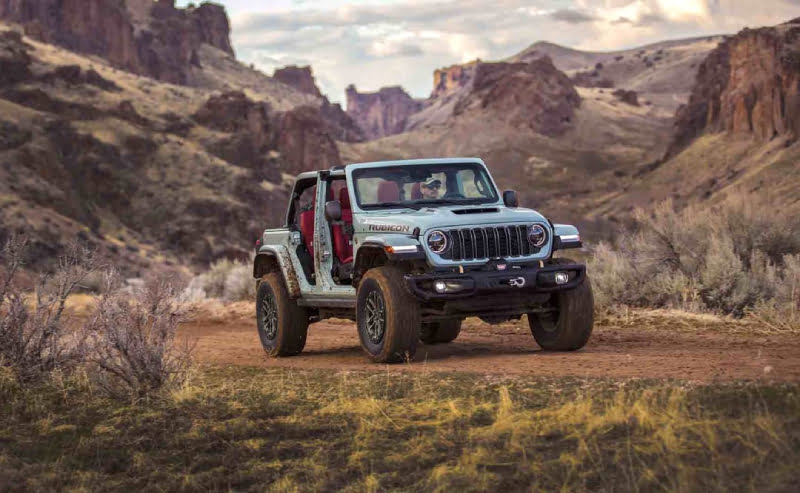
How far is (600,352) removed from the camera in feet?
34.5

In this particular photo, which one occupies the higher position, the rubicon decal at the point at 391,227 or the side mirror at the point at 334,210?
the side mirror at the point at 334,210

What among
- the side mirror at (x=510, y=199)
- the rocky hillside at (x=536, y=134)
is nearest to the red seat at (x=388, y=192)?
the side mirror at (x=510, y=199)

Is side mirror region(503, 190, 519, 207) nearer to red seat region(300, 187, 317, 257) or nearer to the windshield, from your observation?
the windshield

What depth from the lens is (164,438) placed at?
7.10 meters

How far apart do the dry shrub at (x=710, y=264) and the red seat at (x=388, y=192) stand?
4.91m

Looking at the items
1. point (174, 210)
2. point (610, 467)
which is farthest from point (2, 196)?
point (610, 467)

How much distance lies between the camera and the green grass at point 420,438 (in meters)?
5.45

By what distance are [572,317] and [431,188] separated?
214cm

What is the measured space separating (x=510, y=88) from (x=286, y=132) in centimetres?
5352

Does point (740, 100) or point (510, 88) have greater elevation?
point (510, 88)

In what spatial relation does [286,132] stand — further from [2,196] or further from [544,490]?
[544,490]

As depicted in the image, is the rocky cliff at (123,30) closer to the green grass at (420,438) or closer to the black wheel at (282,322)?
the black wheel at (282,322)

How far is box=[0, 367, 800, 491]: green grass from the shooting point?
5449 millimetres

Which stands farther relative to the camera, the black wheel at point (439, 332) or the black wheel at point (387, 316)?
the black wheel at point (439, 332)
